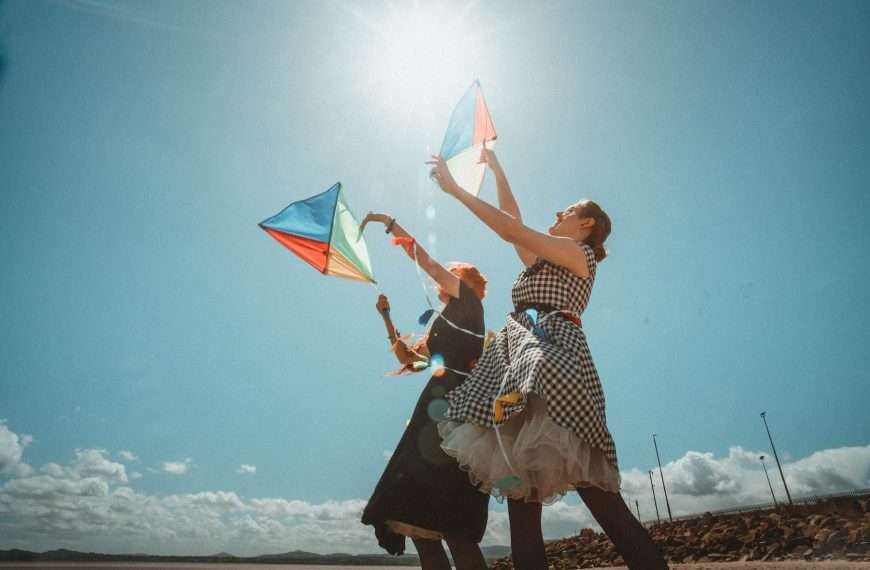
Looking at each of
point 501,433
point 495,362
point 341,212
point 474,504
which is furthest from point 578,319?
point 341,212

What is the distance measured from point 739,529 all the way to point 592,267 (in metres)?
4.87

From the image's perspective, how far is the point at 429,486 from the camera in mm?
2426

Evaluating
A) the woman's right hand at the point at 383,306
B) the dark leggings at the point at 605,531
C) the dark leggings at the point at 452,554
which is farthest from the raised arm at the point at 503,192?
the dark leggings at the point at 452,554

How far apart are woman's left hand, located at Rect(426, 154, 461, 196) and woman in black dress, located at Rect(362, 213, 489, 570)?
0.78m

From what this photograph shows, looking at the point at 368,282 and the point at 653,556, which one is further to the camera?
the point at 368,282

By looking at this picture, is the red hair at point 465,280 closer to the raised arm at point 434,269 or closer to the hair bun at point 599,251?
the raised arm at point 434,269

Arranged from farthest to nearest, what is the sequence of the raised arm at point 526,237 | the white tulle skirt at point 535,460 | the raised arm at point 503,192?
the raised arm at point 503,192
the raised arm at point 526,237
the white tulle skirt at point 535,460

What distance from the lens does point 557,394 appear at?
65.3 inches

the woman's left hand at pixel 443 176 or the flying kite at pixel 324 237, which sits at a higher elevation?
the flying kite at pixel 324 237

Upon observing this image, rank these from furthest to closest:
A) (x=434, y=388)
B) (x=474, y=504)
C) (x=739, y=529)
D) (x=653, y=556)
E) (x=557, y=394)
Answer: (x=739, y=529) < (x=434, y=388) < (x=474, y=504) < (x=557, y=394) < (x=653, y=556)

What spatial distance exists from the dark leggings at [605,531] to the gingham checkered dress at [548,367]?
15 centimetres

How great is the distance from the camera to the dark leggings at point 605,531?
4.94 ft

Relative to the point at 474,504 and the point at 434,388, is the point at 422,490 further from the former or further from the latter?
the point at 434,388

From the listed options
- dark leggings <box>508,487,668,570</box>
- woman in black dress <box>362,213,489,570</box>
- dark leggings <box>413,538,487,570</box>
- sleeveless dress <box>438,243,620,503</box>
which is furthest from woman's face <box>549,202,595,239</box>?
dark leggings <box>413,538,487,570</box>
